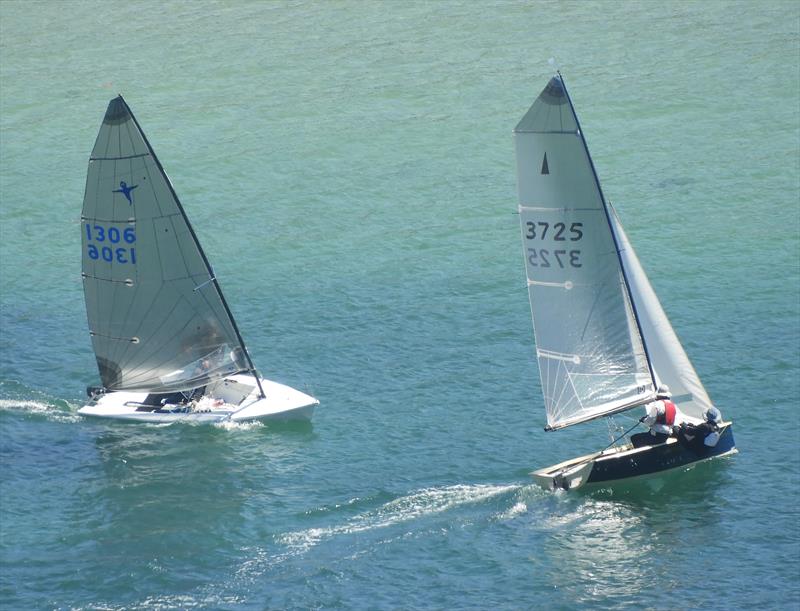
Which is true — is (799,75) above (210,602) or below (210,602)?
above

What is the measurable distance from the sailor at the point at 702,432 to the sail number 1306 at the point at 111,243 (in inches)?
909

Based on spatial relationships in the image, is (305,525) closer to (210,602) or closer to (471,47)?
(210,602)

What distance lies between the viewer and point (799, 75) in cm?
10150

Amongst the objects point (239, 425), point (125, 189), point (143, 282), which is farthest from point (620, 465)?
point (125, 189)

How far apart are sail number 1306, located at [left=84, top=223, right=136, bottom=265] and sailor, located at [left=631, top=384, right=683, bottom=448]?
21672mm

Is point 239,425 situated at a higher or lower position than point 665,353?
lower

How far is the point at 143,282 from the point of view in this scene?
6338 centimetres

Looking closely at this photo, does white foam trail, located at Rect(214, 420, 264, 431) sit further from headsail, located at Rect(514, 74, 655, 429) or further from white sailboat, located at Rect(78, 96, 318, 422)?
headsail, located at Rect(514, 74, 655, 429)

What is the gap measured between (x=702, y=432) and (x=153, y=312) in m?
23.1

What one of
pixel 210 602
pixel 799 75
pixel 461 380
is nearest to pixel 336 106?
pixel 799 75

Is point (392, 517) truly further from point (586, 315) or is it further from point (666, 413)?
point (666, 413)

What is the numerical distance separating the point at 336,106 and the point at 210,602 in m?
56.0

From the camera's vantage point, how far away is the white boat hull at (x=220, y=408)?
6291 cm

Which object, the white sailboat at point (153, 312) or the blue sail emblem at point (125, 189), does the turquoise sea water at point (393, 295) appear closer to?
the white sailboat at point (153, 312)
